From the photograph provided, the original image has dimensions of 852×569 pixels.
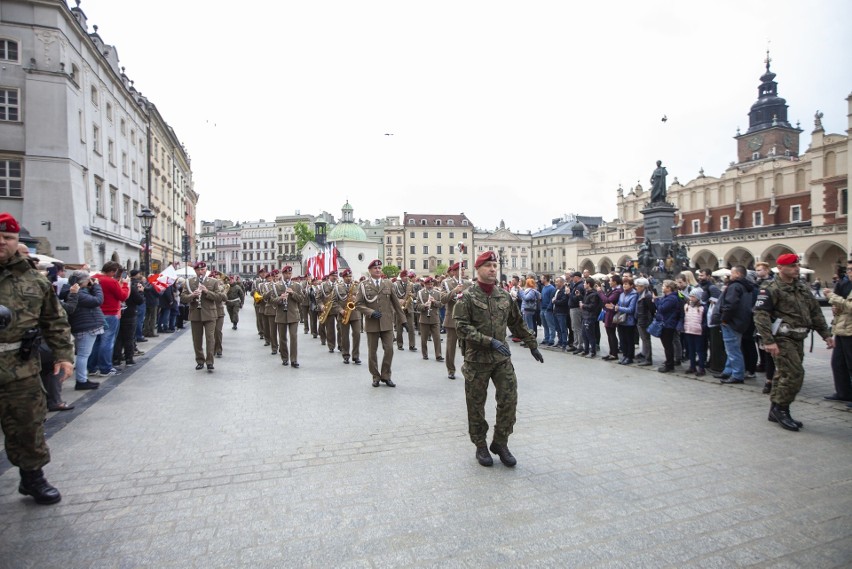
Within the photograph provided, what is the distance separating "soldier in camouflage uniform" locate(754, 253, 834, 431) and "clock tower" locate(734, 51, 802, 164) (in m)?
94.9

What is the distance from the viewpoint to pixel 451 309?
11.7m

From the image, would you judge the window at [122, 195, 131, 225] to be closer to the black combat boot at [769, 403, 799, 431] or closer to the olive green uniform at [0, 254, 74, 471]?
the olive green uniform at [0, 254, 74, 471]

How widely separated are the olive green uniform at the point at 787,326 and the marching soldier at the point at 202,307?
9.76 m

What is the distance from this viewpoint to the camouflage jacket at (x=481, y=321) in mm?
5156

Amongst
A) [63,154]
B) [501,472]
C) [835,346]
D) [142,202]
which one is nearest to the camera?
[501,472]

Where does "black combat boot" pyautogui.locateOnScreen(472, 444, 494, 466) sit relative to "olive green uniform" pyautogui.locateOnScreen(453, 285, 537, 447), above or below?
below

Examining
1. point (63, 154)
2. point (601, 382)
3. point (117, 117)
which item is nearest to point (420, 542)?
point (601, 382)

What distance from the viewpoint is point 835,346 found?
746 centimetres

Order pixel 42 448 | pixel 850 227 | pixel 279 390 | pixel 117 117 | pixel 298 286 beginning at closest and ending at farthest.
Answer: pixel 42 448, pixel 279 390, pixel 298 286, pixel 117 117, pixel 850 227

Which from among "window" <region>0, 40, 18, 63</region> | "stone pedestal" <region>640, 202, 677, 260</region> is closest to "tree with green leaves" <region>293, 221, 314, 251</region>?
"window" <region>0, 40, 18, 63</region>

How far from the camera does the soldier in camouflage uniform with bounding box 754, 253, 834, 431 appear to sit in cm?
618

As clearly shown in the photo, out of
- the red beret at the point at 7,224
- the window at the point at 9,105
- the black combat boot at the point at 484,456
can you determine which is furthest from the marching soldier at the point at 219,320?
the window at the point at 9,105

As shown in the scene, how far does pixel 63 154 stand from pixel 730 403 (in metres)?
26.7

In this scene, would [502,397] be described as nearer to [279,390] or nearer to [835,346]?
[279,390]
